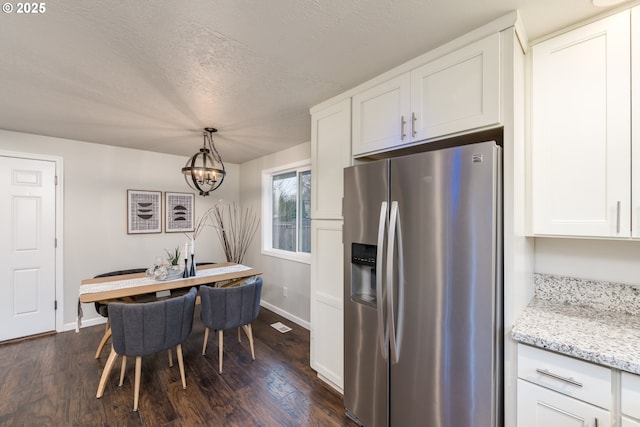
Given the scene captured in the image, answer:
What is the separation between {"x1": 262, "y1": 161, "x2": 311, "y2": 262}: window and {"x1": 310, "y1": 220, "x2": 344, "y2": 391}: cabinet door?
1160mm

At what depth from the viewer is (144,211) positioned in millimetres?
3900

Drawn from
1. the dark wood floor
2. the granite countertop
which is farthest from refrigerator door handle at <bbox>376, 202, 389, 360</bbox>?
the dark wood floor

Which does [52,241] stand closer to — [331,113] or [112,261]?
[112,261]

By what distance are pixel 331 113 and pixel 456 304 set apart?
1.63 metres

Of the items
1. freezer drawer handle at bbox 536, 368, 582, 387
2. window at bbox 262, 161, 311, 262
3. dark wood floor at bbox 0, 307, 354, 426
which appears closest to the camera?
freezer drawer handle at bbox 536, 368, 582, 387

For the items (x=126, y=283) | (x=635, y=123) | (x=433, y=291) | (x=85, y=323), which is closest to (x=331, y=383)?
(x=433, y=291)

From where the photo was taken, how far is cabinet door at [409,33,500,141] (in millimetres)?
1326

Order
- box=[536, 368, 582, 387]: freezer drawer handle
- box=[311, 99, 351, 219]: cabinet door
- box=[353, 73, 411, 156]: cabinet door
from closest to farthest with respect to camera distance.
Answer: box=[536, 368, 582, 387]: freezer drawer handle, box=[353, 73, 411, 156]: cabinet door, box=[311, 99, 351, 219]: cabinet door

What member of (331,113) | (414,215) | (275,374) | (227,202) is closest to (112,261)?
(227,202)

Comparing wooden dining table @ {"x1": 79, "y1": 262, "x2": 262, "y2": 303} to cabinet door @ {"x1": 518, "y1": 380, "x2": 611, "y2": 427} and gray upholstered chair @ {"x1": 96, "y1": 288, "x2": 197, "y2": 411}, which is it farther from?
cabinet door @ {"x1": 518, "y1": 380, "x2": 611, "y2": 427}

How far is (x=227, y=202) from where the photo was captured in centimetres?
471

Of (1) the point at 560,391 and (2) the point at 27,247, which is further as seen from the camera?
(2) the point at 27,247

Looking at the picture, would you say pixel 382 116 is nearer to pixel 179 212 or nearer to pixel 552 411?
pixel 552 411

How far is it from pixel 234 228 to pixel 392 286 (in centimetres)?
376
